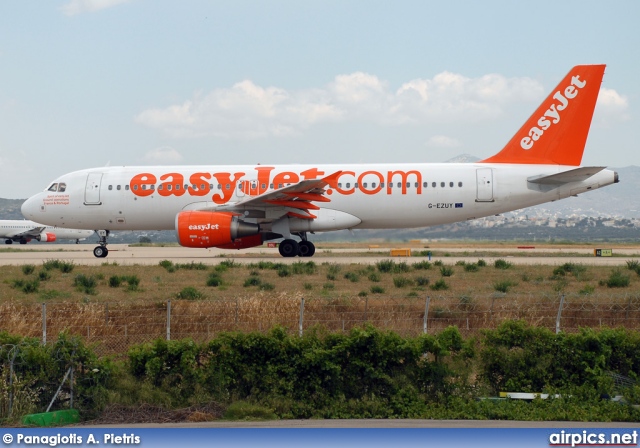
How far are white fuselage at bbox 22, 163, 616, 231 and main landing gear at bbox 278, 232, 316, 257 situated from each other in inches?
37.6

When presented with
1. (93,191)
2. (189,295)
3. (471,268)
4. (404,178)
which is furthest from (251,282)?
(93,191)

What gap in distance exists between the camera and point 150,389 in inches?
412

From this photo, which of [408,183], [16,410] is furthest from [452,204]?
[16,410]

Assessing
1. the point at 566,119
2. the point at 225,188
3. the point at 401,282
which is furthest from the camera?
the point at 225,188

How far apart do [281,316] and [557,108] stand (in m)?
18.5

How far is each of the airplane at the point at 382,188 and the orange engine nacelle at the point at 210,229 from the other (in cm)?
4

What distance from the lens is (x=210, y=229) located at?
27.5 m

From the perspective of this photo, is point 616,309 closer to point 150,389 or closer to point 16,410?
point 150,389

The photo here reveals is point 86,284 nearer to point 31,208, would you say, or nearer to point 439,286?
point 439,286

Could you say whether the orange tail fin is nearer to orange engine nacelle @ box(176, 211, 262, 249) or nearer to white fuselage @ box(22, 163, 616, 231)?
white fuselage @ box(22, 163, 616, 231)

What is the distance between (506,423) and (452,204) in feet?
66.1

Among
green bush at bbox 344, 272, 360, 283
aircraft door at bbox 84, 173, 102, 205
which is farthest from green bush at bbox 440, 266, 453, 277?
aircraft door at bbox 84, 173, 102, 205

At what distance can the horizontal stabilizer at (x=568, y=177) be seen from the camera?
27562 mm

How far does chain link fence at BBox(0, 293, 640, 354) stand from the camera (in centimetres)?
1378
